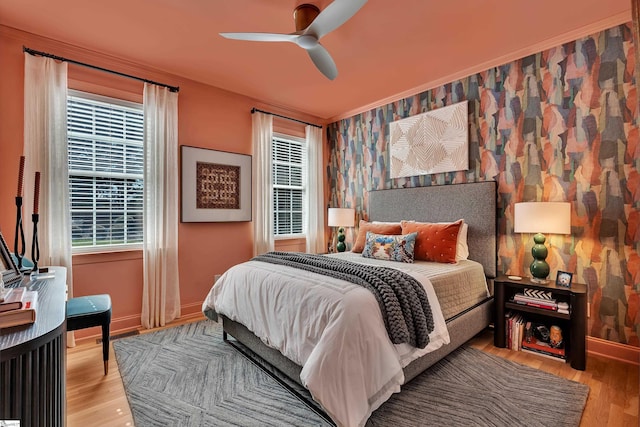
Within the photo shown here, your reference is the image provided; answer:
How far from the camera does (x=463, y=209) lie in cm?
327

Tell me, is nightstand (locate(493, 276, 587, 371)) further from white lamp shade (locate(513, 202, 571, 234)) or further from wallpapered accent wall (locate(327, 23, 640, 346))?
white lamp shade (locate(513, 202, 571, 234))

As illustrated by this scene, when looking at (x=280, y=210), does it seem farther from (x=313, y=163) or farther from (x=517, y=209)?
(x=517, y=209)

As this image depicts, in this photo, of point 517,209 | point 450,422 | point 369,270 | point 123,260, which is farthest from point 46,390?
point 517,209

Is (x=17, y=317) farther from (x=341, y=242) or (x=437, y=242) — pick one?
(x=341, y=242)

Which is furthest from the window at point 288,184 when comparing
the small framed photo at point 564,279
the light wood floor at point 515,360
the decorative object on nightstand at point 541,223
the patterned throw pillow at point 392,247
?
the small framed photo at point 564,279

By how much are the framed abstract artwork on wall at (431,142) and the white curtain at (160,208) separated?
272cm

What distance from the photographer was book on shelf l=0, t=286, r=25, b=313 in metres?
0.99

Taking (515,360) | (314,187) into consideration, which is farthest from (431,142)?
(515,360)

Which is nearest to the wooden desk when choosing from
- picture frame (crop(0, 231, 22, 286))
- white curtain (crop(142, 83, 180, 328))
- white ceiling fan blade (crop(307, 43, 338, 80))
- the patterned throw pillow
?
picture frame (crop(0, 231, 22, 286))

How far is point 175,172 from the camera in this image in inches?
131

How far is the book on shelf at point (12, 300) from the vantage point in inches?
38.9

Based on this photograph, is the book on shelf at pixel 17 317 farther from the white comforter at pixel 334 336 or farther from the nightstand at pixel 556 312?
the nightstand at pixel 556 312

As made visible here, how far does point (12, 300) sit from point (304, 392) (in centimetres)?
158

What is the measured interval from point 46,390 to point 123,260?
249 centimetres
